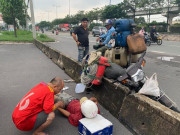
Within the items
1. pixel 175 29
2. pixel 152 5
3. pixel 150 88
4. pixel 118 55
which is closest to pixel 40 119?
pixel 150 88

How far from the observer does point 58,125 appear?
10.5 ft

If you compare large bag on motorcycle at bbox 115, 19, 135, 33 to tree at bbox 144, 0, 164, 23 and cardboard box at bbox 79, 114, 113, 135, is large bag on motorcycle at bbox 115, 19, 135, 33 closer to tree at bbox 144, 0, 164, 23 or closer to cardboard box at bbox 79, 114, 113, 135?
cardboard box at bbox 79, 114, 113, 135

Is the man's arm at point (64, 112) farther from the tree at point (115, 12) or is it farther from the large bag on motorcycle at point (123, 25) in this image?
the tree at point (115, 12)

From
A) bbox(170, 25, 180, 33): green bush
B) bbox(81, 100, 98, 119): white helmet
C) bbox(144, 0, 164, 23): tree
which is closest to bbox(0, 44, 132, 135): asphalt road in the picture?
bbox(81, 100, 98, 119): white helmet

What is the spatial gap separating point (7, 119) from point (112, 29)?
14.3ft

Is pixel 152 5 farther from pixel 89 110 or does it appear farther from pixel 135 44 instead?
pixel 89 110

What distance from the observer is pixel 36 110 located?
2.72m

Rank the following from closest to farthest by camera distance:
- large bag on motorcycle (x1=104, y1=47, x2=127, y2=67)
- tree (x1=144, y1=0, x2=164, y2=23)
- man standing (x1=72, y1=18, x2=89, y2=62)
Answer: large bag on motorcycle (x1=104, y1=47, x2=127, y2=67) → man standing (x1=72, y1=18, x2=89, y2=62) → tree (x1=144, y1=0, x2=164, y2=23)

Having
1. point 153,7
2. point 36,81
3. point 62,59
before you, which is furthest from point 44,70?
point 153,7

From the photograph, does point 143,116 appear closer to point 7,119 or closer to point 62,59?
point 7,119

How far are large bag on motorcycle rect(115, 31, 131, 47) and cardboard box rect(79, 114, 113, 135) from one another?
10.7 feet

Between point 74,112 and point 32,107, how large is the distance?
0.92 metres

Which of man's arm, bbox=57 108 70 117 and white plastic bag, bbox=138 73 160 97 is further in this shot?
man's arm, bbox=57 108 70 117

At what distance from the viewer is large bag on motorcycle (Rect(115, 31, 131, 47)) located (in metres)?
5.50
